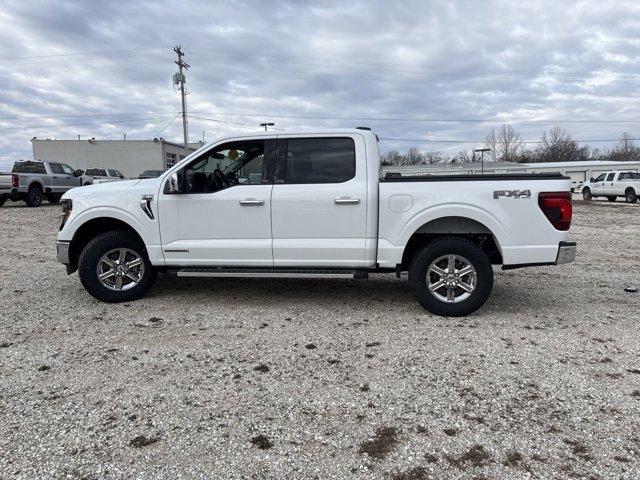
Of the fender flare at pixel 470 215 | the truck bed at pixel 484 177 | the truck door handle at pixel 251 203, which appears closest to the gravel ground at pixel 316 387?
the fender flare at pixel 470 215

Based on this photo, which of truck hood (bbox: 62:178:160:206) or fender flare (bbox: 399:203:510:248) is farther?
truck hood (bbox: 62:178:160:206)

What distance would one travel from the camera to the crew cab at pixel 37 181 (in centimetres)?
1912

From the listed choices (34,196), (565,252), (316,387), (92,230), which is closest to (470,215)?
(565,252)

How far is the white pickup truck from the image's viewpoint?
4.90 meters

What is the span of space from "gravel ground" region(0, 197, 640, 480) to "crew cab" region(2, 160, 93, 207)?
15906mm

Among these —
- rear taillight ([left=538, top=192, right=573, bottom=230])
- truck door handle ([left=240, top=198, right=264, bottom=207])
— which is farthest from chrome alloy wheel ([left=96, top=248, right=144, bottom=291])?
rear taillight ([left=538, top=192, right=573, bottom=230])

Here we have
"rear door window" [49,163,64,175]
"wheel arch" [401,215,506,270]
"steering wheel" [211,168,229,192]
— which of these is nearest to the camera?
"wheel arch" [401,215,506,270]

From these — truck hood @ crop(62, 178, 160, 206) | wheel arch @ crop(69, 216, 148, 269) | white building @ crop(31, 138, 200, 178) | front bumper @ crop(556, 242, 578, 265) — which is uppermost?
white building @ crop(31, 138, 200, 178)

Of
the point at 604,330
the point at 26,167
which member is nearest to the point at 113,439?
the point at 604,330

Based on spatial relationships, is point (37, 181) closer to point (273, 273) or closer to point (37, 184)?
point (37, 184)

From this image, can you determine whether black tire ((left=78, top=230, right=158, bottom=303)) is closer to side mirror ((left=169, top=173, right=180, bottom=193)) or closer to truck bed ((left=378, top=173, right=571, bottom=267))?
side mirror ((left=169, top=173, right=180, bottom=193))

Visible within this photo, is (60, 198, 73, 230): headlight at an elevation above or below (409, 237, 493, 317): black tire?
above

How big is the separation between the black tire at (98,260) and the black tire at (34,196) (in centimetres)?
1711

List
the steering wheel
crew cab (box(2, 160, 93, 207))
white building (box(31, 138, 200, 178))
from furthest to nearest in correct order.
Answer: white building (box(31, 138, 200, 178)) < crew cab (box(2, 160, 93, 207)) < the steering wheel
